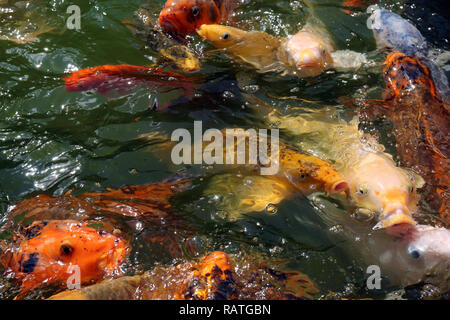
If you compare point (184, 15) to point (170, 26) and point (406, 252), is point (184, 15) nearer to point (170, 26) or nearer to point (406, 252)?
point (170, 26)

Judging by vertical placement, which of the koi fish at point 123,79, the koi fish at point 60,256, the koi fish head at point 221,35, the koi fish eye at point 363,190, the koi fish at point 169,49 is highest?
the koi fish head at point 221,35

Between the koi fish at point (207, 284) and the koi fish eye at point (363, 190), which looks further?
the koi fish eye at point (363, 190)

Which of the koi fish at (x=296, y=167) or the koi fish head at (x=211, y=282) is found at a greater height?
the koi fish at (x=296, y=167)

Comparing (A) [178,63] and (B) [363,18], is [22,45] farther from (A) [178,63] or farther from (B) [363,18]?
(B) [363,18]

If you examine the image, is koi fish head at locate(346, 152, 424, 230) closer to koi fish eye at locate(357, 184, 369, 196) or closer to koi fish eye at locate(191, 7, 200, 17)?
koi fish eye at locate(357, 184, 369, 196)

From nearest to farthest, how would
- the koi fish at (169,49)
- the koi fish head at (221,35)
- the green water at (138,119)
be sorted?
1. the green water at (138,119)
2. the koi fish at (169,49)
3. the koi fish head at (221,35)

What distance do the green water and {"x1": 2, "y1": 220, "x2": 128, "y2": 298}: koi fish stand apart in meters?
0.24

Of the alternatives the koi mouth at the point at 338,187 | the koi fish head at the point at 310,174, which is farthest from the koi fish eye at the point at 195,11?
the koi mouth at the point at 338,187

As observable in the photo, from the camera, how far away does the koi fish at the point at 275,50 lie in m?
4.80

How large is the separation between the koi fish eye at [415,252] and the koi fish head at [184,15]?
10.8 ft

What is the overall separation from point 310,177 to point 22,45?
380 centimetres

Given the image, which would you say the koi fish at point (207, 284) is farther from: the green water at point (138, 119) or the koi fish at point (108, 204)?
the koi fish at point (108, 204)

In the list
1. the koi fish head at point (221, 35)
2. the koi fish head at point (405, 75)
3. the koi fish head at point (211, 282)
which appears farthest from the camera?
the koi fish head at point (221, 35)

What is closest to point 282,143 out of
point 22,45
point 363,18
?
point 363,18
